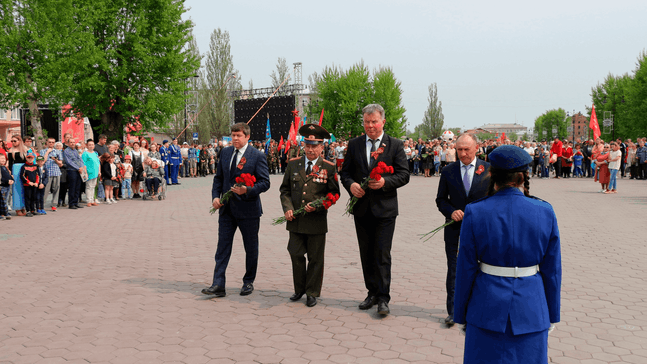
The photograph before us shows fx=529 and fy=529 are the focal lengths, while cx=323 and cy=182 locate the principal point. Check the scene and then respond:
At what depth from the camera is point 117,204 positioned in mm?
16234

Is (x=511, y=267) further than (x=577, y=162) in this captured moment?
No

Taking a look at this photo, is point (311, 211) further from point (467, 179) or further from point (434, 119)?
point (434, 119)

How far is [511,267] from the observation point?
2.56 meters

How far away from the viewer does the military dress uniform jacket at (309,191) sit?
571 cm

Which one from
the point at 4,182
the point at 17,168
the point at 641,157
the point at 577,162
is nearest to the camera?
the point at 4,182

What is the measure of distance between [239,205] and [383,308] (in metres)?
2.01

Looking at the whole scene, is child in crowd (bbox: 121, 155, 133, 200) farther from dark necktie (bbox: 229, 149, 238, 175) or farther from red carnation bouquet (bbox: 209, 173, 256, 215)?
red carnation bouquet (bbox: 209, 173, 256, 215)

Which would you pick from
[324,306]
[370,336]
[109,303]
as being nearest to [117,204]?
[109,303]

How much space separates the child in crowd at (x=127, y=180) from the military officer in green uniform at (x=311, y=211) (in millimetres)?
12893

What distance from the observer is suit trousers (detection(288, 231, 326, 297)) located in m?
5.73

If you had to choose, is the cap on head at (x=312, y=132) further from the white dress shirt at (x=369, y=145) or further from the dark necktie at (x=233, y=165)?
the dark necktie at (x=233, y=165)

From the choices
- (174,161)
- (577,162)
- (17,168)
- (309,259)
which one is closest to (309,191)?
(309,259)

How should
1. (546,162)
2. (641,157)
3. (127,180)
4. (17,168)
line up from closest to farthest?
(17,168)
(127,180)
(641,157)
(546,162)

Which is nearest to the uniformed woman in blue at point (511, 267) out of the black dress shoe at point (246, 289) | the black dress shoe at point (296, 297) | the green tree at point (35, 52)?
the black dress shoe at point (296, 297)
